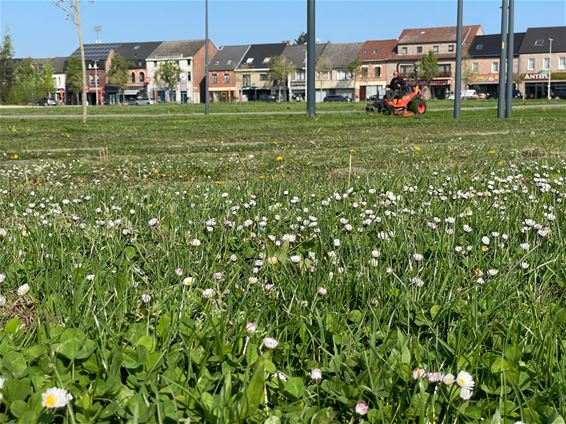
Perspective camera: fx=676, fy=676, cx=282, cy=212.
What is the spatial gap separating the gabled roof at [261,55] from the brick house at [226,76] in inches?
36.8

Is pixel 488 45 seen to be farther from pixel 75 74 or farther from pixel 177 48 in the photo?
pixel 75 74

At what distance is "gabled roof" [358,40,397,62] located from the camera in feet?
317

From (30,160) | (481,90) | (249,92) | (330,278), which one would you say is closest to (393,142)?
(30,160)

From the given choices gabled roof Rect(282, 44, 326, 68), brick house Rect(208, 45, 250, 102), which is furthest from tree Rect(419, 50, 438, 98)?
brick house Rect(208, 45, 250, 102)

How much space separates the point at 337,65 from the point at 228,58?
1701cm

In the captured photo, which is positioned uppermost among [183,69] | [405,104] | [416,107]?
[183,69]

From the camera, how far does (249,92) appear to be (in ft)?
334

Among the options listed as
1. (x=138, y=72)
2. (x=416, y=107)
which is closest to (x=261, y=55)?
(x=138, y=72)

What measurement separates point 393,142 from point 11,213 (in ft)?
27.8

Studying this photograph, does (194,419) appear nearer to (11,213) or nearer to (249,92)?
(11,213)

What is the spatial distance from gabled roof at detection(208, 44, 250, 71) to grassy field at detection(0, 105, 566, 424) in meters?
99.9

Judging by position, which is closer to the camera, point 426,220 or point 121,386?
point 121,386

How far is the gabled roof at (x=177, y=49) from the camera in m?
102

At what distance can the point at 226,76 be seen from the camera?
334 ft
